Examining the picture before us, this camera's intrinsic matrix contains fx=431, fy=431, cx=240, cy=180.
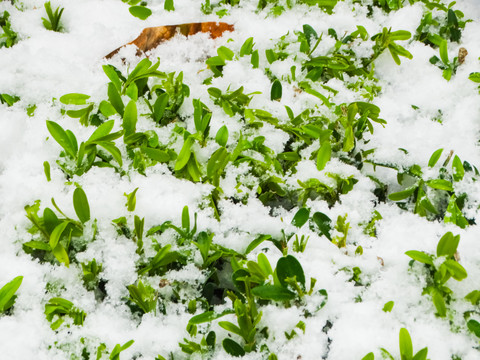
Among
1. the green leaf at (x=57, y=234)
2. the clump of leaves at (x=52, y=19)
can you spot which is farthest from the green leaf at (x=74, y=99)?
the clump of leaves at (x=52, y=19)

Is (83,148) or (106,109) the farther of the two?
(106,109)

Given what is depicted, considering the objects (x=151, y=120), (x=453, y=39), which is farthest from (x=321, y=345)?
(x=453, y=39)

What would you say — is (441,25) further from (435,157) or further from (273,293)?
(273,293)

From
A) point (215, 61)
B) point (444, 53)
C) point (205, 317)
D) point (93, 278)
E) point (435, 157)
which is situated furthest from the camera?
point (444, 53)

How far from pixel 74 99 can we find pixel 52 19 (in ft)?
2.63

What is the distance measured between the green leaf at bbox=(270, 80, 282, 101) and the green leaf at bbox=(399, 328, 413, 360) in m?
1.15

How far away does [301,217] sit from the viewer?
152cm

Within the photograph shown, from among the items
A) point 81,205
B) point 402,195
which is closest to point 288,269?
point 402,195

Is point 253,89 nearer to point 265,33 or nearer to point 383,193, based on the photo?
point 265,33

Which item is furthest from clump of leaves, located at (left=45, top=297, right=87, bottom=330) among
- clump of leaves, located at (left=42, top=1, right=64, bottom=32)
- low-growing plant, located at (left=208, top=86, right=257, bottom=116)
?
clump of leaves, located at (left=42, top=1, right=64, bottom=32)

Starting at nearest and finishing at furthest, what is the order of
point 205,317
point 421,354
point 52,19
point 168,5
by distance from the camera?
point 421,354 → point 205,317 → point 52,19 → point 168,5

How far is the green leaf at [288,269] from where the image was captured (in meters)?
Result: 1.30

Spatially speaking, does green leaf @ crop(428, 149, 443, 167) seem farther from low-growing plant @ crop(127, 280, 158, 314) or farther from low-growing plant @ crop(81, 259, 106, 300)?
low-growing plant @ crop(81, 259, 106, 300)

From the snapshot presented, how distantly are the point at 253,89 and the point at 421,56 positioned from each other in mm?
951
